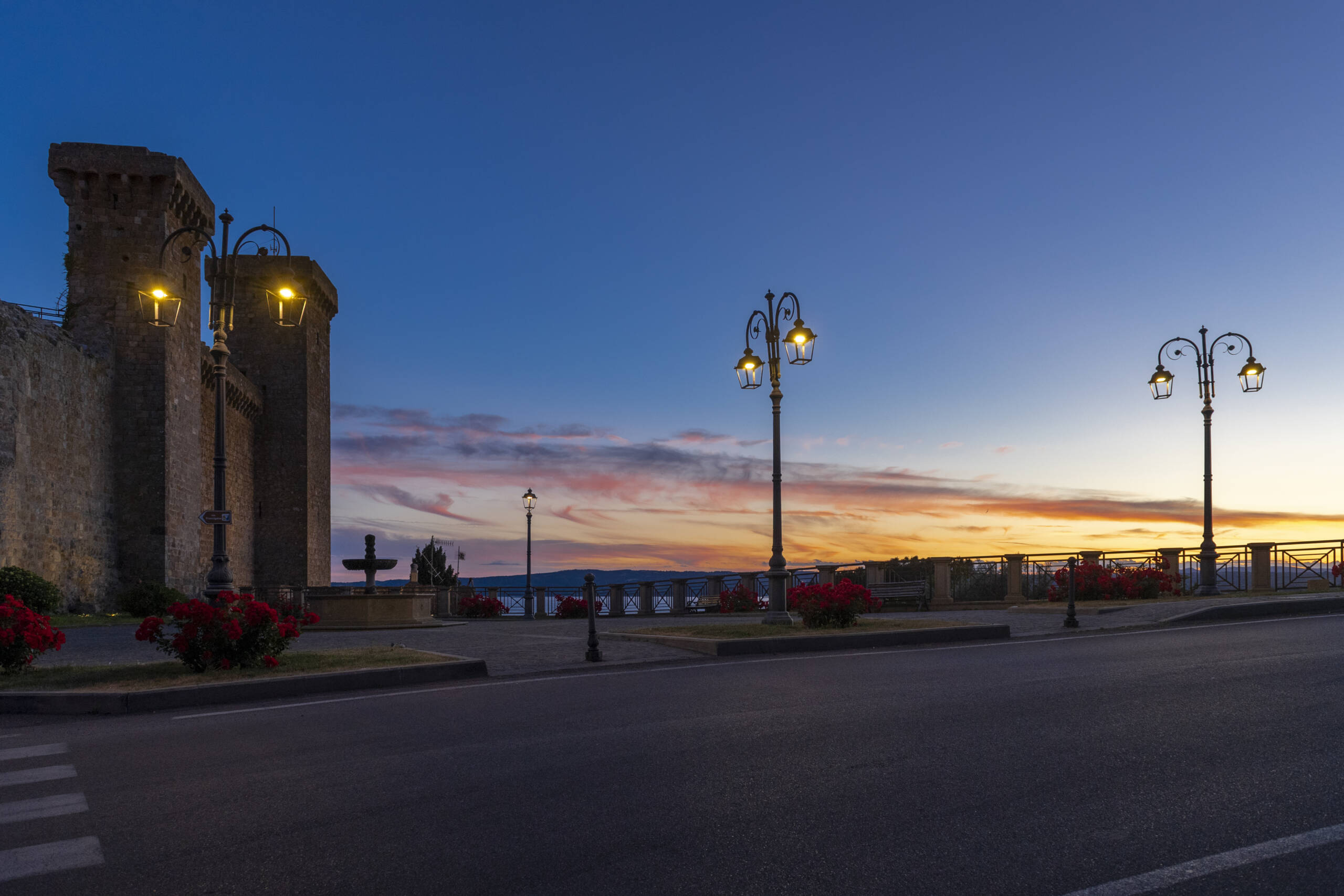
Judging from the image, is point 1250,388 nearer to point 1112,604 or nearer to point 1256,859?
point 1112,604

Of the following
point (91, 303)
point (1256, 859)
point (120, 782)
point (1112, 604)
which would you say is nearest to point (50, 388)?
point (91, 303)

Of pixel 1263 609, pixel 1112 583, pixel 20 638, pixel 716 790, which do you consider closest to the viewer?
pixel 716 790

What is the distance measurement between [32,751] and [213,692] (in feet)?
8.71

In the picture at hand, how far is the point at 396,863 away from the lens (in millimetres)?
3928

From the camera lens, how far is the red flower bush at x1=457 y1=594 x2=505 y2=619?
33.2 metres

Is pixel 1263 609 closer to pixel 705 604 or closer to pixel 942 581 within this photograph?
pixel 942 581

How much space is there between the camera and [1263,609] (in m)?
16.6

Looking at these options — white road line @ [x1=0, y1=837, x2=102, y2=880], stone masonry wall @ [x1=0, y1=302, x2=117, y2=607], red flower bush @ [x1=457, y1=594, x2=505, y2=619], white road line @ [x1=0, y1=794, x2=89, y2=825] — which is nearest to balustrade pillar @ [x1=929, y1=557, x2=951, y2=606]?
red flower bush @ [x1=457, y1=594, x2=505, y2=619]

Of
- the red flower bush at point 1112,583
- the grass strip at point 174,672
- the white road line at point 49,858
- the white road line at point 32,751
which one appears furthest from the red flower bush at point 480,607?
the white road line at point 49,858

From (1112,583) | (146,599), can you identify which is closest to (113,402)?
(146,599)

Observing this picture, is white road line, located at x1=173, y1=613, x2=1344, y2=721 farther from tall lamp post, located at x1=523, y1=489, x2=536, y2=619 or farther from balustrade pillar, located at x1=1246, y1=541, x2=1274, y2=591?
tall lamp post, located at x1=523, y1=489, x2=536, y2=619

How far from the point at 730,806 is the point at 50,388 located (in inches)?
1358

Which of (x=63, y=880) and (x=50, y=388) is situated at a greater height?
(x=50, y=388)

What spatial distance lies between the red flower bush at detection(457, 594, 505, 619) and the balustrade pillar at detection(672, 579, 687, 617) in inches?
293
